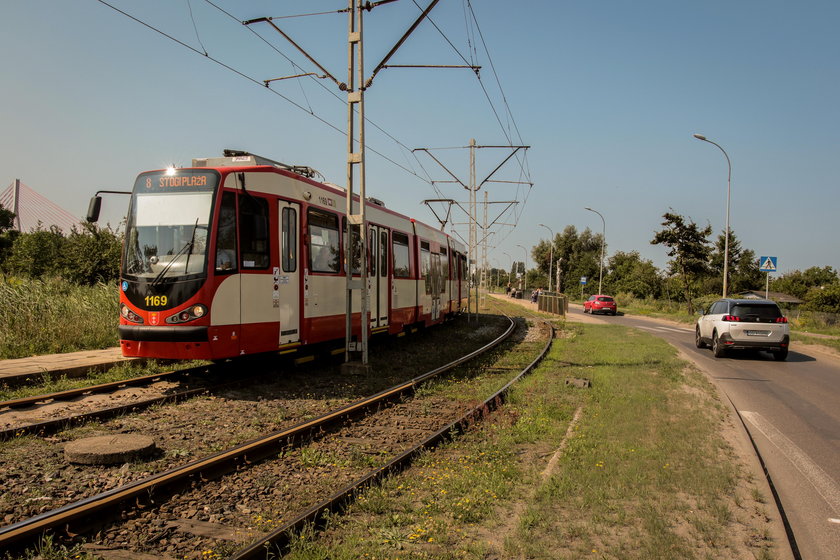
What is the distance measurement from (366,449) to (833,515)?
4.39 m

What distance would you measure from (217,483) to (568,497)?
3.08m

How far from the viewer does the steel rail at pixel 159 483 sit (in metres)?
3.90

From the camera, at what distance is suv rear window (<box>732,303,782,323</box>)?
1571 cm

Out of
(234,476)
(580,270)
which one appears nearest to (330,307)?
(234,476)

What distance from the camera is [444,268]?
22.2 metres

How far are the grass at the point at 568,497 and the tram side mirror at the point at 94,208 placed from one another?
6350 mm

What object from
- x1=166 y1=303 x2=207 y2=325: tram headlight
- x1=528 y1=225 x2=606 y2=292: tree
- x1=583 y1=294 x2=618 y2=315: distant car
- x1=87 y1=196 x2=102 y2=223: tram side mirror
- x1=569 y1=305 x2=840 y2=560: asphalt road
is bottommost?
x1=569 y1=305 x2=840 y2=560: asphalt road

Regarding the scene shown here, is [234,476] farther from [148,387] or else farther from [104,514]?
[148,387]

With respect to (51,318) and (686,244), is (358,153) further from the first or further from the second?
(686,244)

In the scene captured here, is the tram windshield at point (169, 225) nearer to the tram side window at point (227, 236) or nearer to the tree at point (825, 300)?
the tram side window at point (227, 236)

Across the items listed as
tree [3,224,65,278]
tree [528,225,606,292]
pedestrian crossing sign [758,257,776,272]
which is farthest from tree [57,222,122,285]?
tree [528,225,606,292]

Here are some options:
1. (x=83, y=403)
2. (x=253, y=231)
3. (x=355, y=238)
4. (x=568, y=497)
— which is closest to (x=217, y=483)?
(x=568, y=497)

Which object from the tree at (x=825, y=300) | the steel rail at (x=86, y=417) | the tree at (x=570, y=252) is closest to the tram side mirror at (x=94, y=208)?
the steel rail at (x=86, y=417)

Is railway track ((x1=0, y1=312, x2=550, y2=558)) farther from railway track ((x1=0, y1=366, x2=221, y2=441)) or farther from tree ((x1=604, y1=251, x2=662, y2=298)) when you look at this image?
tree ((x1=604, y1=251, x2=662, y2=298))
